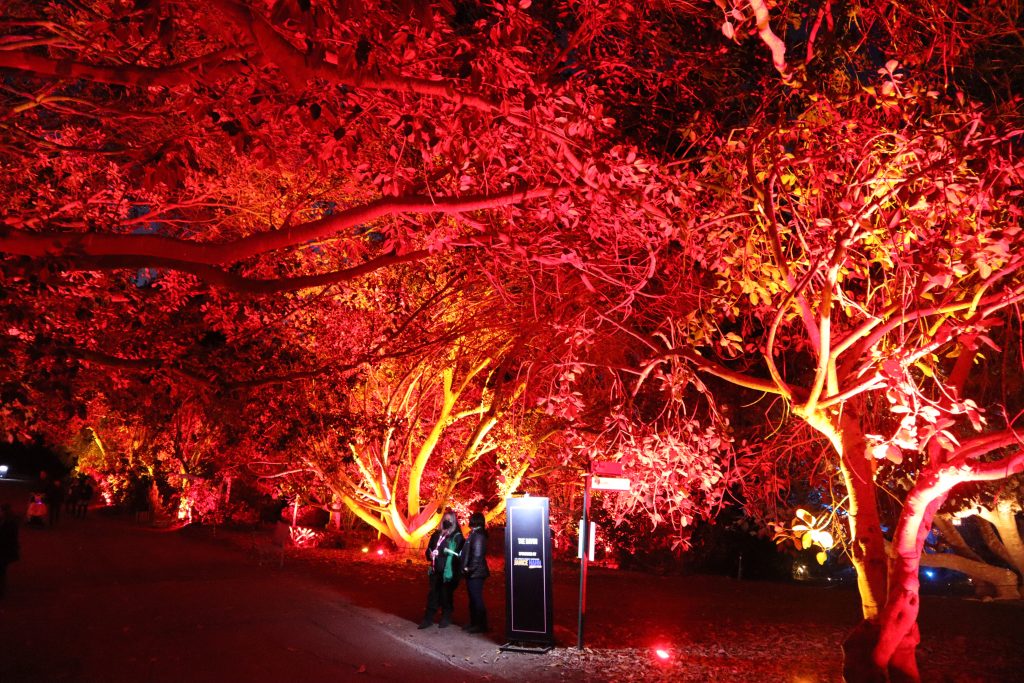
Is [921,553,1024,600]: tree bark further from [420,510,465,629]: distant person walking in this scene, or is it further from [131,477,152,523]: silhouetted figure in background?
[131,477,152,523]: silhouetted figure in background

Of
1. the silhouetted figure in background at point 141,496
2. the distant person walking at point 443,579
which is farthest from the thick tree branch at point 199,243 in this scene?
the silhouetted figure in background at point 141,496

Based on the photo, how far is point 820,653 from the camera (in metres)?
12.5

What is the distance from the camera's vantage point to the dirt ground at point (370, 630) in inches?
388

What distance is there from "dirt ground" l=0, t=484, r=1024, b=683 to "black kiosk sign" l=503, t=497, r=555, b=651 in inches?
18.8

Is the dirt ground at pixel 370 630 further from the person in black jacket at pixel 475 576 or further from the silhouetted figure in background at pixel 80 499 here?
the silhouetted figure in background at pixel 80 499

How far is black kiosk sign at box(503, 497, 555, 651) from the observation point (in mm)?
12039

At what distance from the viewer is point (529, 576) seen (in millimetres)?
12242

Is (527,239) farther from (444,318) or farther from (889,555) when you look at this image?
(444,318)

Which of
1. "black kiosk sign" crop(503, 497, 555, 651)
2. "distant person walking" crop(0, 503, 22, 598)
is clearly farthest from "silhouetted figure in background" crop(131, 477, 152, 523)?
"black kiosk sign" crop(503, 497, 555, 651)

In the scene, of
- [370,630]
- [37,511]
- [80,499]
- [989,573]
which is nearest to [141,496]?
[80,499]

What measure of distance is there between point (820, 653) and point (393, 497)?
14.1 metres

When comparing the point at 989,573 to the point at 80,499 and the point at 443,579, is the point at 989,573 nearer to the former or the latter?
the point at 443,579

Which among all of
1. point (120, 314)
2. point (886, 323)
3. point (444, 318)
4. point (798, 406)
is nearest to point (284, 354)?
point (120, 314)

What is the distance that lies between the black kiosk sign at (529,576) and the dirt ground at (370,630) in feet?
1.57
